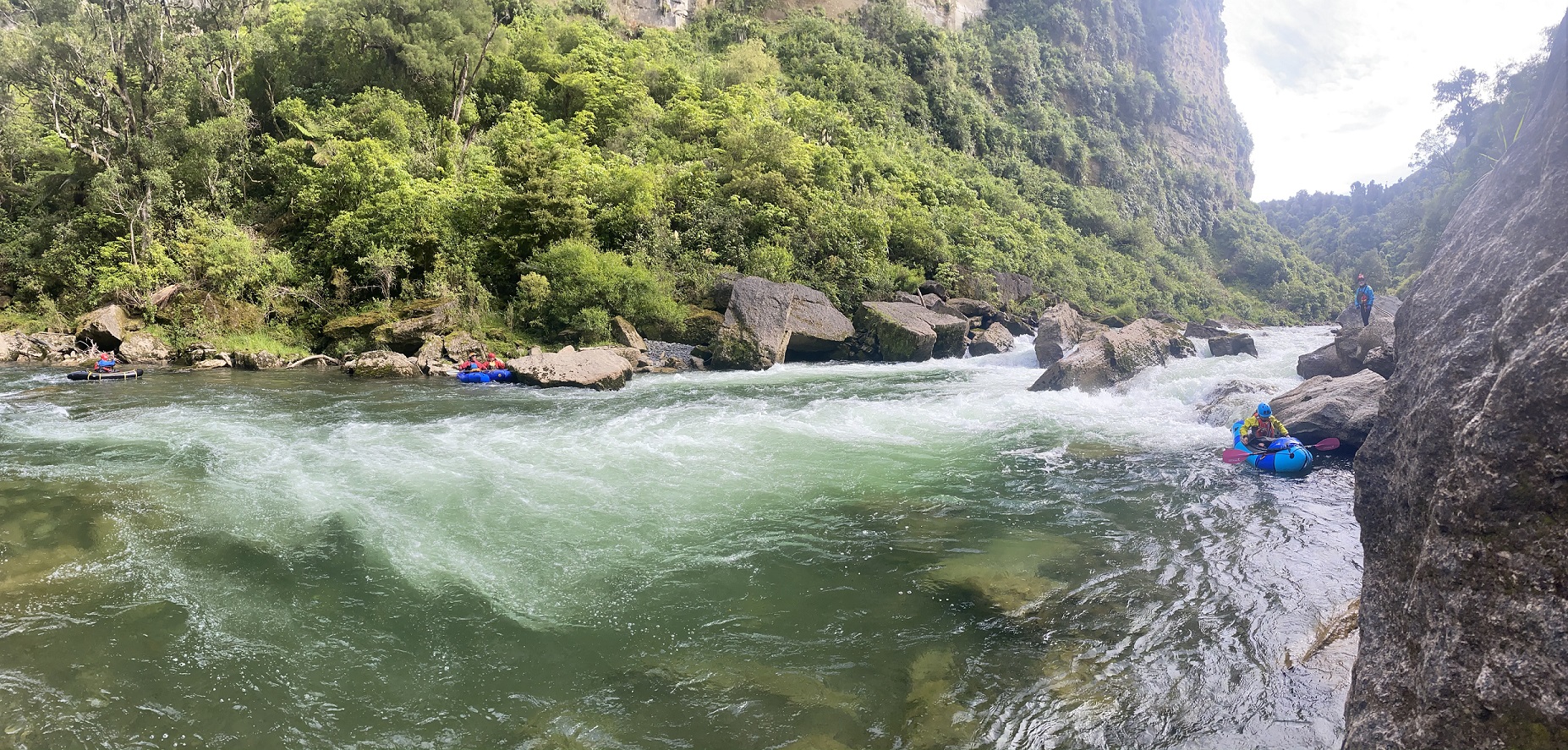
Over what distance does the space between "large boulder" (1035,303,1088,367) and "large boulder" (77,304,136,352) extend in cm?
2511

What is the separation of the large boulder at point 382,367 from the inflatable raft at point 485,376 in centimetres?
161

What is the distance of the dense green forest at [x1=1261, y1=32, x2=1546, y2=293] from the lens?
32.5 m

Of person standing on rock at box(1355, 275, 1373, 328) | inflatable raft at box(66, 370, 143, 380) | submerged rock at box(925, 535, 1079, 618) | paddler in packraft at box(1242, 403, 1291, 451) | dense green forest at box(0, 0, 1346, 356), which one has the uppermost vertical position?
dense green forest at box(0, 0, 1346, 356)

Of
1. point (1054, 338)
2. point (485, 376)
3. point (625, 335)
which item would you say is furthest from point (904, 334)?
point (485, 376)

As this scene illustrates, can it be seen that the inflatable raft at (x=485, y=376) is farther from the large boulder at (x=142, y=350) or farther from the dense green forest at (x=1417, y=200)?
the dense green forest at (x=1417, y=200)

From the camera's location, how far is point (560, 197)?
68.9 feet

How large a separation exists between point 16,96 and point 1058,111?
199 feet

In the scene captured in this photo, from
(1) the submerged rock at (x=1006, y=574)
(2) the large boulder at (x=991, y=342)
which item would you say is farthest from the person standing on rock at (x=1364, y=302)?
(1) the submerged rock at (x=1006, y=574)

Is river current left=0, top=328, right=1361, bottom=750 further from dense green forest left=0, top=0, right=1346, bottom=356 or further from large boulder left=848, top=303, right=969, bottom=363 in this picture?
dense green forest left=0, top=0, right=1346, bottom=356

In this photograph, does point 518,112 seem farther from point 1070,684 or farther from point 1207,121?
point 1207,121

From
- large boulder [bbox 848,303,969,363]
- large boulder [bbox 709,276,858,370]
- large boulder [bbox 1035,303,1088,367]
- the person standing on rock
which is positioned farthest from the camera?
large boulder [bbox 848,303,969,363]

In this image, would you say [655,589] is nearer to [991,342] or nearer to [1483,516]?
[1483,516]

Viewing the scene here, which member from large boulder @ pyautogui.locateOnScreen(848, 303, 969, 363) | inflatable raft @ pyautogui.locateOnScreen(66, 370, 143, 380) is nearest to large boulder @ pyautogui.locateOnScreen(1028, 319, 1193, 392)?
large boulder @ pyautogui.locateOnScreen(848, 303, 969, 363)

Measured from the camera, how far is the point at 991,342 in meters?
22.4
